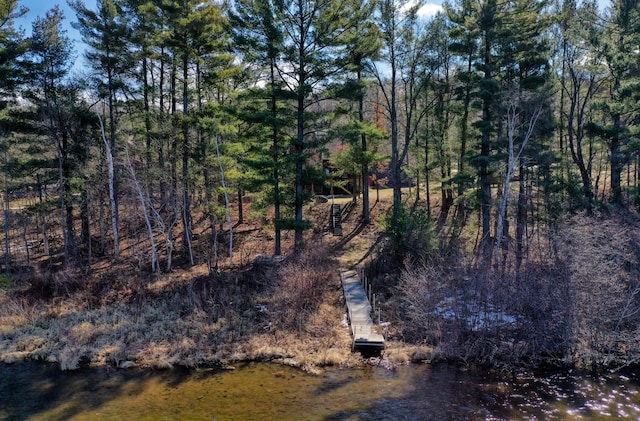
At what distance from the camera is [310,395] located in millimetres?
11055

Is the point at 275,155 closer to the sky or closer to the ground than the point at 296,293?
closer to the sky

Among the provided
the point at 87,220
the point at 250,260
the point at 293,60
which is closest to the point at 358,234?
the point at 250,260

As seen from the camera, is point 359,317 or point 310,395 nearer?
point 310,395

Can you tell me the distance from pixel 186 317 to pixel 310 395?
6.77 meters

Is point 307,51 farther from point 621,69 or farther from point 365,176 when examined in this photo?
point 621,69

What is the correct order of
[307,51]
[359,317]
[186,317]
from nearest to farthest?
[359,317], [186,317], [307,51]

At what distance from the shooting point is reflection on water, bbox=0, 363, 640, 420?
10133mm

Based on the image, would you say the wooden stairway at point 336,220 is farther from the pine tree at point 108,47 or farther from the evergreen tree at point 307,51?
the pine tree at point 108,47

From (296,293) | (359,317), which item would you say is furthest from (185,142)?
(359,317)

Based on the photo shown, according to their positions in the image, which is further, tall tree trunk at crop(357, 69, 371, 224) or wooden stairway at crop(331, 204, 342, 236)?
wooden stairway at crop(331, 204, 342, 236)

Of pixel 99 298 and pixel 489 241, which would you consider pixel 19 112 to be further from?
pixel 489 241

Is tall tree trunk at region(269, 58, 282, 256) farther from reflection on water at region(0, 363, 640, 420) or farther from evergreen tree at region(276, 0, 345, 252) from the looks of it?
reflection on water at region(0, 363, 640, 420)

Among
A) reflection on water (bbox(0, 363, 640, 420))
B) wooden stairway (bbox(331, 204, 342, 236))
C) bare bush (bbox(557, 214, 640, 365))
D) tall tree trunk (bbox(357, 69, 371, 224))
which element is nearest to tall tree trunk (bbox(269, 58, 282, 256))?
wooden stairway (bbox(331, 204, 342, 236))

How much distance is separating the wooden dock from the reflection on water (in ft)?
3.38
